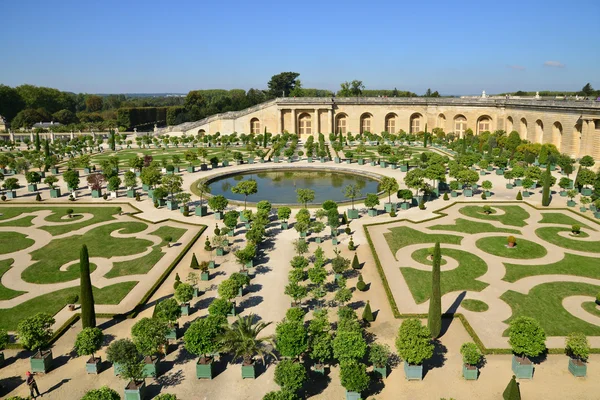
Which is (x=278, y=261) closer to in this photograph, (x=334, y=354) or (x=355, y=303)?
(x=355, y=303)

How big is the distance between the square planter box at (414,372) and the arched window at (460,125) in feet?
239

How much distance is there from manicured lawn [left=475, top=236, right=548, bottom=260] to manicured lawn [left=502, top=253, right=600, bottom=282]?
1518 mm

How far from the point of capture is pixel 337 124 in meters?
90.5

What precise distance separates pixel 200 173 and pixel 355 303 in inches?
1465

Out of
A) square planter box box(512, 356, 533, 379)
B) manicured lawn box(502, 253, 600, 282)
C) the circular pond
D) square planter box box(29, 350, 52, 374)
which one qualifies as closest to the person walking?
square planter box box(29, 350, 52, 374)

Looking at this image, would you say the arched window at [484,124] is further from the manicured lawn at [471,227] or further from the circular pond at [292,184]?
the manicured lawn at [471,227]

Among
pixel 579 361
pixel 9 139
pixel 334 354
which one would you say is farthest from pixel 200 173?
pixel 9 139

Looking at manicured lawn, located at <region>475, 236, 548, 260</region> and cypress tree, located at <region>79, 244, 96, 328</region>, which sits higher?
cypress tree, located at <region>79, 244, 96, 328</region>

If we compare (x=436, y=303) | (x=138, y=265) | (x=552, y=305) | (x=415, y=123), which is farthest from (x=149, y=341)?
(x=415, y=123)

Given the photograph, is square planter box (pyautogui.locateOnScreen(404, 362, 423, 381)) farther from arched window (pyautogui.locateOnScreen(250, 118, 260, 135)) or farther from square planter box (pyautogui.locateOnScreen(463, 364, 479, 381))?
arched window (pyautogui.locateOnScreen(250, 118, 260, 135))

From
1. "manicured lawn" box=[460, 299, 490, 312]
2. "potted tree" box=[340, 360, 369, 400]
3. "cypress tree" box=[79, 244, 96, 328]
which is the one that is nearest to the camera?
"potted tree" box=[340, 360, 369, 400]

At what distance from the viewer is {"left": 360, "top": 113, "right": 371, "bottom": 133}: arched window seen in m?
90.7

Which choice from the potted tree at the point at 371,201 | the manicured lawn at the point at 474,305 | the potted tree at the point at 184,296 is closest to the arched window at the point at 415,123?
the potted tree at the point at 371,201

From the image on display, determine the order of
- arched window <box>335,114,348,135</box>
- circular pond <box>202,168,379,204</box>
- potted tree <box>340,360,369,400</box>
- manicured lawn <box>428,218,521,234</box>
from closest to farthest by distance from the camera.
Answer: potted tree <box>340,360,369,400</box> < manicured lawn <box>428,218,521,234</box> < circular pond <box>202,168,379,204</box> < arched window <box>335,114,348,135</box>
